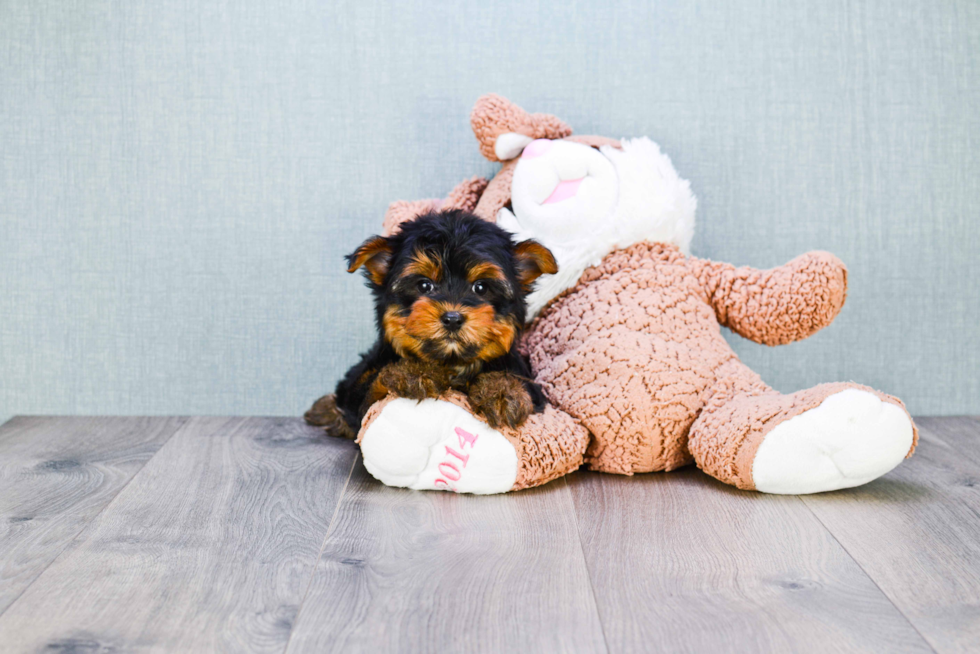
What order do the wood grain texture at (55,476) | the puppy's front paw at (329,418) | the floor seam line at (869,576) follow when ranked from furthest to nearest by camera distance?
1. the puppy's front paw at (329,418)
2. the wood grain texture at (55,476)
3. the floor seam line at (869,576)

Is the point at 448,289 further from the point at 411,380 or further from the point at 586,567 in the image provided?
the point at 586,567

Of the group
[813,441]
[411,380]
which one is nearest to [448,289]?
[411,380]

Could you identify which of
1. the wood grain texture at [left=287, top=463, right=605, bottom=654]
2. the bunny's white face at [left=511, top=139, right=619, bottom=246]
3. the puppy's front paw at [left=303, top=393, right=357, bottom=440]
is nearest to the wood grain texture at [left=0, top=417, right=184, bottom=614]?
the puppy's front paw at [left=303, top=393, right=357, bottom=440]

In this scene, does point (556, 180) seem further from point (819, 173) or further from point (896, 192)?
point (896, 192)

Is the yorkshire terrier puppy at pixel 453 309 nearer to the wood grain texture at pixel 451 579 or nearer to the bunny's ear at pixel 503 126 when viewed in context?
the wood grain texture at pixel 451 579

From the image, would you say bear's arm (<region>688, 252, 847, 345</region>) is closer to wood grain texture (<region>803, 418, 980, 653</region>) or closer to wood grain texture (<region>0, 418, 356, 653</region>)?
wood grain texture (<region>803, 418, 980, 653</region>)

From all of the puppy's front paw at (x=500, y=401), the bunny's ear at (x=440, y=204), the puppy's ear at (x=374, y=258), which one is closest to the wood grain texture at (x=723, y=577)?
the puppy's front paw at (x=500, y=401)

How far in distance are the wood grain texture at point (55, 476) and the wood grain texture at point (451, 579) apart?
527 millimetres

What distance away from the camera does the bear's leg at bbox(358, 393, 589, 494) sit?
170 centimetres

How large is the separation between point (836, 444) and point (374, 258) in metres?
1.09

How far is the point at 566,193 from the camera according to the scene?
2.06 m

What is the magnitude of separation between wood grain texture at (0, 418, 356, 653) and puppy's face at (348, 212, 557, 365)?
44 cm

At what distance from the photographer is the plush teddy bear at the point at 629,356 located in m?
1.70

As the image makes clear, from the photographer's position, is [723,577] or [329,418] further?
[329,418]
